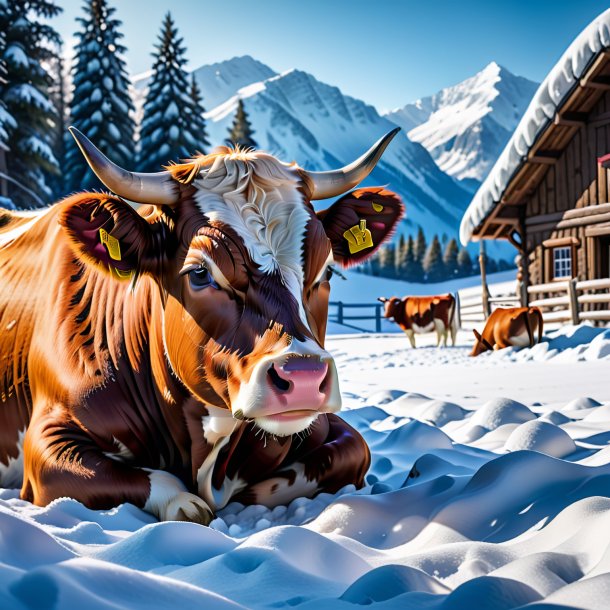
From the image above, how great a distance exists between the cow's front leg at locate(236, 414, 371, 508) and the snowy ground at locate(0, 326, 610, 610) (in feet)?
0.21

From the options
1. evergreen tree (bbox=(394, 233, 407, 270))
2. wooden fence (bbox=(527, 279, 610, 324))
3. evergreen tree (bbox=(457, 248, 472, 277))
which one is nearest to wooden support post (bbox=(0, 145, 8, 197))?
wooden fence (bbox=(527, 279, 610, 324))

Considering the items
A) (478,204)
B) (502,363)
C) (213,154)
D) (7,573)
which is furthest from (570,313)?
(7,573)

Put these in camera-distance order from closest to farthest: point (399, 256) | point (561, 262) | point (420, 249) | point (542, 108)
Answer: point (542, 108) < point (561, 262) < point (399, 256) < point (420, 249)

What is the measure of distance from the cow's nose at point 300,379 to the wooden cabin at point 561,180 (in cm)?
1293

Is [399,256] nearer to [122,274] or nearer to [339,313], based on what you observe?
[339,313]

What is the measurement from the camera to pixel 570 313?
45.8 feet

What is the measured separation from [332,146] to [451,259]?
4592 inches

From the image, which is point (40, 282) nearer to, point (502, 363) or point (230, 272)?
point (230, 272)

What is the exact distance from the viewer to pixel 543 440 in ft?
9.42

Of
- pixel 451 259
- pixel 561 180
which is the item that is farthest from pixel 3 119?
pixel 451 259

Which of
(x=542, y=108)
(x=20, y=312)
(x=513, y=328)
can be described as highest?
(x=542, y=108)

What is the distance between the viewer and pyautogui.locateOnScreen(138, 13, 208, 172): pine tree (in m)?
28.2

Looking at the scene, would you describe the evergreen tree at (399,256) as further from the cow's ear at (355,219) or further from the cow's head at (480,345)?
the cow's ear at (355,219)

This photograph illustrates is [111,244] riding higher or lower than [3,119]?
lower
